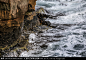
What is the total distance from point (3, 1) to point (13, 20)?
19.5 inches

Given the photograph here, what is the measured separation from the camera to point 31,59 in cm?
200

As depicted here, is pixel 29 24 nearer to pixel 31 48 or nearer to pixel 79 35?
pixel 31 48

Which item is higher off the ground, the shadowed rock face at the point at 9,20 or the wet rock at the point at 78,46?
the shadowed rock face at the point at 9,20

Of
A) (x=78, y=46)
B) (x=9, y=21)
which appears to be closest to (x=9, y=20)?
(x=9, y=21)

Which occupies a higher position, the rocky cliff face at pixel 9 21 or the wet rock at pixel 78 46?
the rocky cliff face at pixel 9 21

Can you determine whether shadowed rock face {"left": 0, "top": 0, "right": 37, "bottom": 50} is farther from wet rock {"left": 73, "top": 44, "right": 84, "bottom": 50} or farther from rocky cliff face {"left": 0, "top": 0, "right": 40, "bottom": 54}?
wet rock {"left": 73, "top": 44, "right": 84, "bottom": 50}

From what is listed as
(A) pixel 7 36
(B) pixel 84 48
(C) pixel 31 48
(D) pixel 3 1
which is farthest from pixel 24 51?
(B) pixel 84 48

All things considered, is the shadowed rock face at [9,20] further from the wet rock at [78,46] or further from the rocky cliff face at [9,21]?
the wet rock at [78,46]

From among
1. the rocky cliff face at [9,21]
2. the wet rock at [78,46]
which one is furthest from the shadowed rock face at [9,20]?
the wet rock at [78,46]

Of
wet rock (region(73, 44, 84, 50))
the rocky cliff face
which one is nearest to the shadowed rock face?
the rocky cliff face

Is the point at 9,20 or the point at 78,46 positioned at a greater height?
the point at 9,20

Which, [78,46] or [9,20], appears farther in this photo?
[78,46]

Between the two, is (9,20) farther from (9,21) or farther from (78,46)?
(78,46)

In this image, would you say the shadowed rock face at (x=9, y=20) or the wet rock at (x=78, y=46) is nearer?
the shadowed rock face at (x=9, y=20)
